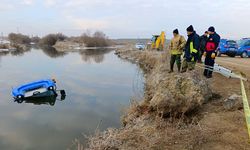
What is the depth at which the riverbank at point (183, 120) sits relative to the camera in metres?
5.73

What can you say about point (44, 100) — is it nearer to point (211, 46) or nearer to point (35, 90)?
point (35, 90)

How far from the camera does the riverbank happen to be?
573cm

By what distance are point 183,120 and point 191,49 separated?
3.04 meters

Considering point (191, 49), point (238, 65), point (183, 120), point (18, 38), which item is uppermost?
point (191, 49)

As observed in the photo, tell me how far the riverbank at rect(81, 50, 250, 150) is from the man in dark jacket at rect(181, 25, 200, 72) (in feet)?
3.72

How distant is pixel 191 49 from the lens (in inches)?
389

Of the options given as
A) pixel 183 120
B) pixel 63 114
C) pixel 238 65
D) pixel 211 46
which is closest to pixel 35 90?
pixel 63 114

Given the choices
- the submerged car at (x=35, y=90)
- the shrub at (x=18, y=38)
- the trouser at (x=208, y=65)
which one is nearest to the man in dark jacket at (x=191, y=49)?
the trouser at (x=208, y=65)

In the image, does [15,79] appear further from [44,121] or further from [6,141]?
[6,141]

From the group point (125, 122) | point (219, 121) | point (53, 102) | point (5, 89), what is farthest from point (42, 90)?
point (219, 121)

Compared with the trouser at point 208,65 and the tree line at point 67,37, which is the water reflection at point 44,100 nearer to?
the trouser at point 208,65

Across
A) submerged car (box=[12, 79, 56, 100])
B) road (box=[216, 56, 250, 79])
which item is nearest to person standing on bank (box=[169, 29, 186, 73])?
road (box=[216, 56, 250, 79])

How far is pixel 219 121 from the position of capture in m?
6.78

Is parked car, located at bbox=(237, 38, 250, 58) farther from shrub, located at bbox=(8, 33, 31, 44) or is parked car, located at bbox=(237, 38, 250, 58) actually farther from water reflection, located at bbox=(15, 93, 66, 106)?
shrub, located at bbox=(8, 33, 31, 44)
